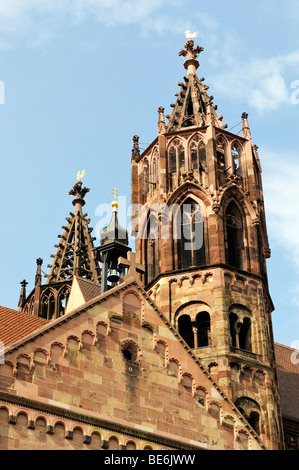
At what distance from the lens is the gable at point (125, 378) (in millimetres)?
20078

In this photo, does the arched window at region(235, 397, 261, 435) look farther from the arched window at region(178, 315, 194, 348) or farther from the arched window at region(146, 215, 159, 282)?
the arched window at region(146, 215, 159, 282)

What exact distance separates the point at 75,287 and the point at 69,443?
1747 centimetres

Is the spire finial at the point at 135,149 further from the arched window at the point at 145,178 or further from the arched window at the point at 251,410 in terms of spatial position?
the arched window at the point at 251,410

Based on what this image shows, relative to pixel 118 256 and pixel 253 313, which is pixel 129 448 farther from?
pixel 253 313

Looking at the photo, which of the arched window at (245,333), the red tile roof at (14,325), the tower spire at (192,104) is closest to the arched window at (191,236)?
the arched window at (245,333)

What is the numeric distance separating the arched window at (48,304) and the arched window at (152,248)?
9041mm

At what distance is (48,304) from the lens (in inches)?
1652

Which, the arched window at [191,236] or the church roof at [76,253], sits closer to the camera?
the arched window at [191,236]

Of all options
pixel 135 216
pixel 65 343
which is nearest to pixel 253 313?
pixel 135 216

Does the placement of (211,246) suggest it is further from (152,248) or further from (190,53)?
(190,53)

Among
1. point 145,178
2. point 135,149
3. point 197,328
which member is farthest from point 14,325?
point 135,149

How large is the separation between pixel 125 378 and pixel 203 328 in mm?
9881

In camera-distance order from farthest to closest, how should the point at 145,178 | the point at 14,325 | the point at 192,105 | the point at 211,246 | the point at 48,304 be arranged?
the point at 48,304 < the point at 192,105 < the point at 145,178 < the point at 211,246 < the point at 14,325

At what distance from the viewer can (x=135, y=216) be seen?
35.0m
